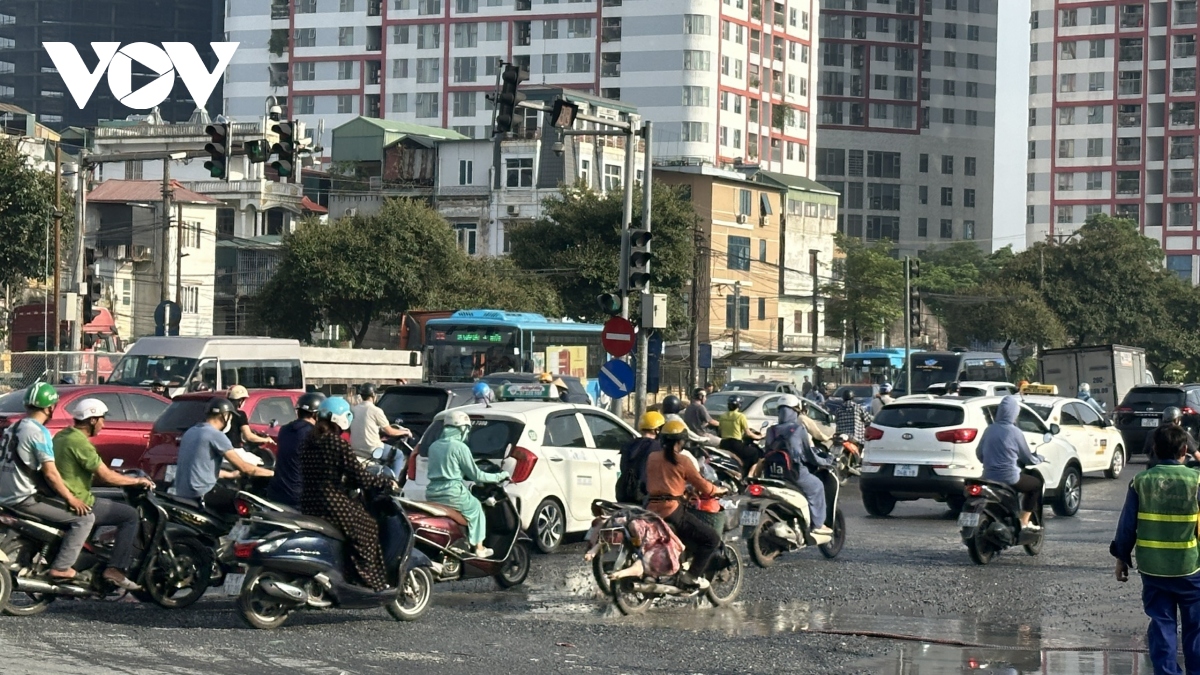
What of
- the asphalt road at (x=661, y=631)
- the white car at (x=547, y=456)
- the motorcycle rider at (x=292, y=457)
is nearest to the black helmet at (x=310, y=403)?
the motorcycle rider at (x=292, y=457)

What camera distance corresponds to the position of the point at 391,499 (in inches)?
477

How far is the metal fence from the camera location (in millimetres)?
36344

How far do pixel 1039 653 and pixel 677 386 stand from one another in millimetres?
66049

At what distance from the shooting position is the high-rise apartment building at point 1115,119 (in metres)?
137

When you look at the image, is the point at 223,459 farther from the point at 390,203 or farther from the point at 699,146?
the point at 699,146

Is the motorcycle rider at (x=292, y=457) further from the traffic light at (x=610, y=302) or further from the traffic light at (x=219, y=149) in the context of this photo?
the traffic light at (x=219, y=149)

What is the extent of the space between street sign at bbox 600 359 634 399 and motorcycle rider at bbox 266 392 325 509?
48.5ft

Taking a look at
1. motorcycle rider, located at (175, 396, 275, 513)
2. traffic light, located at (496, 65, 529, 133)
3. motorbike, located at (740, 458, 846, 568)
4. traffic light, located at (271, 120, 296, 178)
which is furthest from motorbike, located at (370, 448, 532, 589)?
traffic light, located at (271, 120, 296, 178)

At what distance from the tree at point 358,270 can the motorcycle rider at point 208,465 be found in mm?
56630

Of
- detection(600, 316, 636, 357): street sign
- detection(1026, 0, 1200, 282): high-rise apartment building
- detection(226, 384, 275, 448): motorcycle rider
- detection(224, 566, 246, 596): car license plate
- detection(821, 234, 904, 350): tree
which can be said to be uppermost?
detection(1026, 0, 1200, 282): high-rise apartment building

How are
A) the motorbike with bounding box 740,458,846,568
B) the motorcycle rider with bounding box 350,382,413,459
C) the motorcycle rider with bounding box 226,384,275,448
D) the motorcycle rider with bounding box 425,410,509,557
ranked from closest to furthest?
the motorcycle rider with bounding box 425,410,509,557
the motorbike with bounding box 740,458,846,568
the motorcycle rider with bounding box 226,384,275,448
the motorcycle rider with bounding box 350,382,413,459

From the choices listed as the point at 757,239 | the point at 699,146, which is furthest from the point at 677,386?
the point at 699,146

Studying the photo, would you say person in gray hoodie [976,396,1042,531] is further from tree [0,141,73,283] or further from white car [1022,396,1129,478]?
tree [0,141,73,283]

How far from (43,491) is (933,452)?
44.5ft
